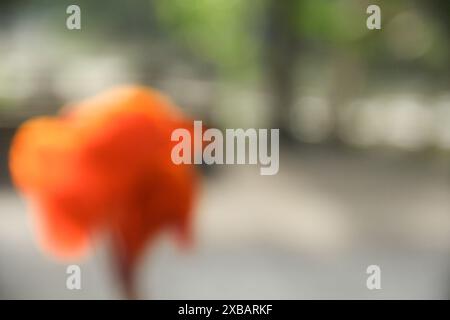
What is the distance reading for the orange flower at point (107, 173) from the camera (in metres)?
1.28

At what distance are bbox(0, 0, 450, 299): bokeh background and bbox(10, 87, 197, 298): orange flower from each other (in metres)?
0.03

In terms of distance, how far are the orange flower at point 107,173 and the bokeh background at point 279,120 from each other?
31mm

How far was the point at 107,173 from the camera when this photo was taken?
1.30m

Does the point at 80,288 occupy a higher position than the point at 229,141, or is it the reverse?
the point at 229,141

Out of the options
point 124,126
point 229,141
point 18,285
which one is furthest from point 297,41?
point 18,285

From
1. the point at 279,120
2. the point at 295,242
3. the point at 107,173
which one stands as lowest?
the point at 295,242

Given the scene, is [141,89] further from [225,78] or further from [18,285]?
[18,285]

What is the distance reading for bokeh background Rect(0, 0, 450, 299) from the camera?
1291 millimetres

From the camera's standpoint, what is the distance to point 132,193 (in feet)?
4.29

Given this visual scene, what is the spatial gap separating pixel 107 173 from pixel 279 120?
1.26 ft

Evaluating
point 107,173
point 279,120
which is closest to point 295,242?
point 279,120

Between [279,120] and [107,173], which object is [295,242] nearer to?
[279,120]

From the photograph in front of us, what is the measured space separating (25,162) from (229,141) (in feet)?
1.42

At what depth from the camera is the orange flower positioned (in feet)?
4.20
